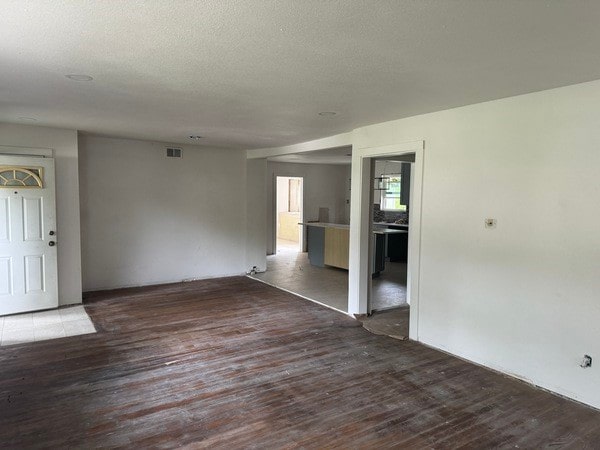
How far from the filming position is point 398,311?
5266mm

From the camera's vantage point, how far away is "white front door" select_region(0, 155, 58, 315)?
15.6ft

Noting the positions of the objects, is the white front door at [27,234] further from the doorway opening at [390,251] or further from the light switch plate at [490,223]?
the light switch plate at [490,223]

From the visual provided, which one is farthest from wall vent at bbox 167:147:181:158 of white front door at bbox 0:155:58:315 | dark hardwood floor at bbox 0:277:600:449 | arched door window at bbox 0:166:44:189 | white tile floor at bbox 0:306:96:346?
dark hardwood floor at bbox 0:277:600:449

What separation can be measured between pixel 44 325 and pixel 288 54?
4155mm

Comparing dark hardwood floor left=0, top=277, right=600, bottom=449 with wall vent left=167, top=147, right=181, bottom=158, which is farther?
wall vent left=167, top=147, right=181, bottom=158

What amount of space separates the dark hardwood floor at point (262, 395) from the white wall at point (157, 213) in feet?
6.19

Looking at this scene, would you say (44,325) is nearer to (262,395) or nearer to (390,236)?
(262,395)

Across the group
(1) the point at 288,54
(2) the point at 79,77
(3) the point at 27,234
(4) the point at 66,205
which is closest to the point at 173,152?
(4) the point at 66,205

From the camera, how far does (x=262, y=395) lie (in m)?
3.01

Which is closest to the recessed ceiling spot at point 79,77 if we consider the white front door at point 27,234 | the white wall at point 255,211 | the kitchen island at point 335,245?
the white front door at point 27,234

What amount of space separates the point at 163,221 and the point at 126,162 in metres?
1.09

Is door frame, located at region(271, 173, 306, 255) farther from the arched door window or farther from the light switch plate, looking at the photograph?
the light switch plate

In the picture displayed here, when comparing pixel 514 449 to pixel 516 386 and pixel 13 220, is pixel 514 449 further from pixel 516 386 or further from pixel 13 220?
pixel 13 220

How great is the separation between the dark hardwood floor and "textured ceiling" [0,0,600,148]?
233 centimetres
